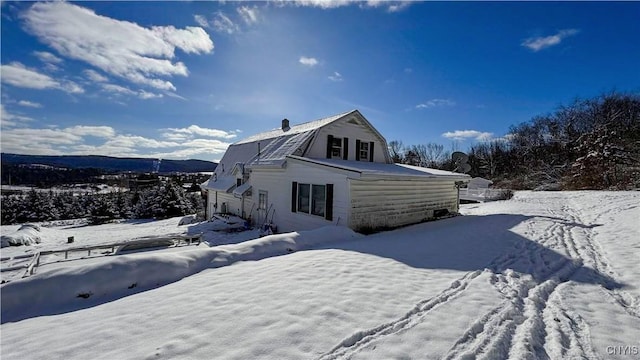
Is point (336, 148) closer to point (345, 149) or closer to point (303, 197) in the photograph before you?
point (345, 149)

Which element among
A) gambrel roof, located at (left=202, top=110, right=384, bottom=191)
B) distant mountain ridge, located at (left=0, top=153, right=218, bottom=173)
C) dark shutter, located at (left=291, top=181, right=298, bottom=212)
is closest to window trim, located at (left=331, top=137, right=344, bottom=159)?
gambrel roof, located at (left=202, top=110, right=384, bottom=191)

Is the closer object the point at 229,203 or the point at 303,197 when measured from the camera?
the point at 303,197

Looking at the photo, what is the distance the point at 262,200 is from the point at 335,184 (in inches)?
228

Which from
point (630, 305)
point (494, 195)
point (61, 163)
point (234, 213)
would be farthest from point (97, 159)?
point (630, 305)

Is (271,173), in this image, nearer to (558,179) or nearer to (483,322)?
(483,322)

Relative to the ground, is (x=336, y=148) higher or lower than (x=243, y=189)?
Answer: higher

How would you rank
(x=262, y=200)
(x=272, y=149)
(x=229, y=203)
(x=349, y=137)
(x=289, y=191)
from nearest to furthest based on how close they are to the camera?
(x=289, y=191), (x=262, y=200), (x=349, y=137), (x=272, y=149), (x=229, y=203)

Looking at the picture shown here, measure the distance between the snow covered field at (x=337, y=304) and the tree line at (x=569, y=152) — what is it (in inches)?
993

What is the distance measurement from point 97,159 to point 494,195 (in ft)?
383

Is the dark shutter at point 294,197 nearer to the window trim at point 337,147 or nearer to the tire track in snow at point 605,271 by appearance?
the window trim at point 337,147

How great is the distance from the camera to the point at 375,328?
10.8ft

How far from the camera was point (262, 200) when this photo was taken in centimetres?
1481

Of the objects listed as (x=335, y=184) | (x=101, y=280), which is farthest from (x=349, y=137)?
(x=101, y=280)

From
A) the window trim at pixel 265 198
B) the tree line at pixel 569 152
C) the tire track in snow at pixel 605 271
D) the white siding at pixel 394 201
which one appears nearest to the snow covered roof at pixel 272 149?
the window trim at pixel 265 198
